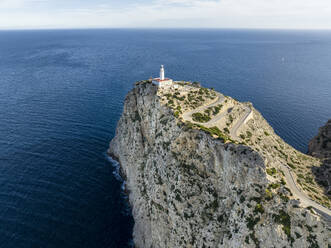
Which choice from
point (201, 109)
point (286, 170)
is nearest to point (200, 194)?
point (286, 170)

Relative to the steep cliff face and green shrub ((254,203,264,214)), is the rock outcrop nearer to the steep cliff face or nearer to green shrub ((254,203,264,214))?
the steep cliff face

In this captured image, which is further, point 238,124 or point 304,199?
point 238,124

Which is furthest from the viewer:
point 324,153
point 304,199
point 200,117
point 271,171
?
point 324,153

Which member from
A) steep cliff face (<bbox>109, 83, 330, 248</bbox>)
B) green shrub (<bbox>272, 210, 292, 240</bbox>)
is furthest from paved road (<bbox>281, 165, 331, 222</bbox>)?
green shrub (<bbox>272, 210, 292, 240</bbox>)

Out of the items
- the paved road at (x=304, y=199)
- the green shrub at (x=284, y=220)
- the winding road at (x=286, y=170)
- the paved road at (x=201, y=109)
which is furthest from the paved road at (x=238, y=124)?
the green shrub at (x=284, y=220)

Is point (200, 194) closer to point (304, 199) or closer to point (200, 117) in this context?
point (304, 199)

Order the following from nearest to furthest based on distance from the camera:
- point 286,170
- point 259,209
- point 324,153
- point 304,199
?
point 259,209 < point 304,199 < point 286,170 < point 324,153

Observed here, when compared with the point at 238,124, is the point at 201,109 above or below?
above
